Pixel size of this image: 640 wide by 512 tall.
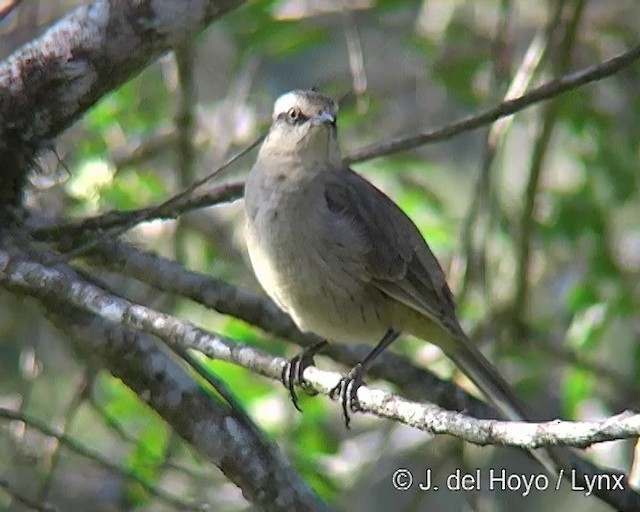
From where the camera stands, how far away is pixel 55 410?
5984mm

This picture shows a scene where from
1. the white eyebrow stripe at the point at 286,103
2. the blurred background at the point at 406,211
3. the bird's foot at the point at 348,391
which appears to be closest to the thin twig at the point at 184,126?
the blurred background at the point at 406,211

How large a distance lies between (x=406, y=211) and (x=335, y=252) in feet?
4.23

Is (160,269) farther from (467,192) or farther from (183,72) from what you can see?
(467,192)

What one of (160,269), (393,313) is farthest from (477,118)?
(160,269)

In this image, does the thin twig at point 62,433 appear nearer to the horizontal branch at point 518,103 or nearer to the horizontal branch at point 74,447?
the horizontal branch at point 74,447

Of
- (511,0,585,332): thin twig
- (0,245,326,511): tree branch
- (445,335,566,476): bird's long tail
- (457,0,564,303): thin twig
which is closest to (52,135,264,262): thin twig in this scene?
(0,245,326,511): tree branch

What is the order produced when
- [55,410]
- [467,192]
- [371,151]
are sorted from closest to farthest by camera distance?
1. [371,151]
2. [55,410]
3. [467,192]

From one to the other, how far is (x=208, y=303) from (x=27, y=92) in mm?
925

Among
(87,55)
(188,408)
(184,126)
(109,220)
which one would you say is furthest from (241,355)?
(184,126)

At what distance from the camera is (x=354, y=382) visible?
349 centimetres

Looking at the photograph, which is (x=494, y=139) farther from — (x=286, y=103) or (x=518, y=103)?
(x=518, y=103)

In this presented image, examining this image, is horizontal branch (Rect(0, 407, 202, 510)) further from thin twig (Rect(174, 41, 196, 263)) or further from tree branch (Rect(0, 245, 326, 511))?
thin twig (Rect(174, 41, 196, 263))

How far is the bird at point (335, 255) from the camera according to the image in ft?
12.2

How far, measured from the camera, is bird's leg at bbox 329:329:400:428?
10.6 feet
